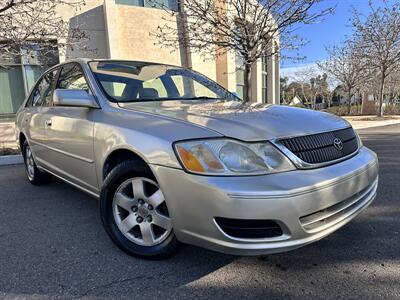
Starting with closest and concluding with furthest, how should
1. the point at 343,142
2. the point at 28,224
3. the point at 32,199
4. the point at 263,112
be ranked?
1. the point at 343,142
2. the point at 263,112
3. the point at 28,224
4. the point at 32,199

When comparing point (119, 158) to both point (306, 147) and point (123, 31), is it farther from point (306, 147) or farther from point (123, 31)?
point (123, 31)

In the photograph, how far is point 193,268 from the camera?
8.24 ft

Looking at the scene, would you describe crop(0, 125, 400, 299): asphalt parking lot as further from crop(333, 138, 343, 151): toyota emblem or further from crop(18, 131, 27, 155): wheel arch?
crop(18, 131, 27, 155): wheel arch

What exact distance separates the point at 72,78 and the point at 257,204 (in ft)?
8.94

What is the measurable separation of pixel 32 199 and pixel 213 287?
2987mm

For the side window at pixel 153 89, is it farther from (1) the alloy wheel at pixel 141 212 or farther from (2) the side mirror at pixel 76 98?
(1) the alloy wheel at pixel 141 212

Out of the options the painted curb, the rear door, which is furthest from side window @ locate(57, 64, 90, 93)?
the painted curb

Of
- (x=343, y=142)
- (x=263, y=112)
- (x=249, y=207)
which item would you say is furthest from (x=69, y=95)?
(x=343, y=142)

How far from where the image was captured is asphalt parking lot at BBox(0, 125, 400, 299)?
222cm

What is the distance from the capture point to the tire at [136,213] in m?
2.48

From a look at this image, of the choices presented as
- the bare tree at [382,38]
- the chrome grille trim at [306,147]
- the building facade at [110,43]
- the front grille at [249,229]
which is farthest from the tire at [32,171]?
the bare tree at [382,38]

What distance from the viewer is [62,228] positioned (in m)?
3.33

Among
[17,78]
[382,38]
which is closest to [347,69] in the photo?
[382,38]

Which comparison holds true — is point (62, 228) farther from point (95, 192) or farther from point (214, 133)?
point (214, 133)
